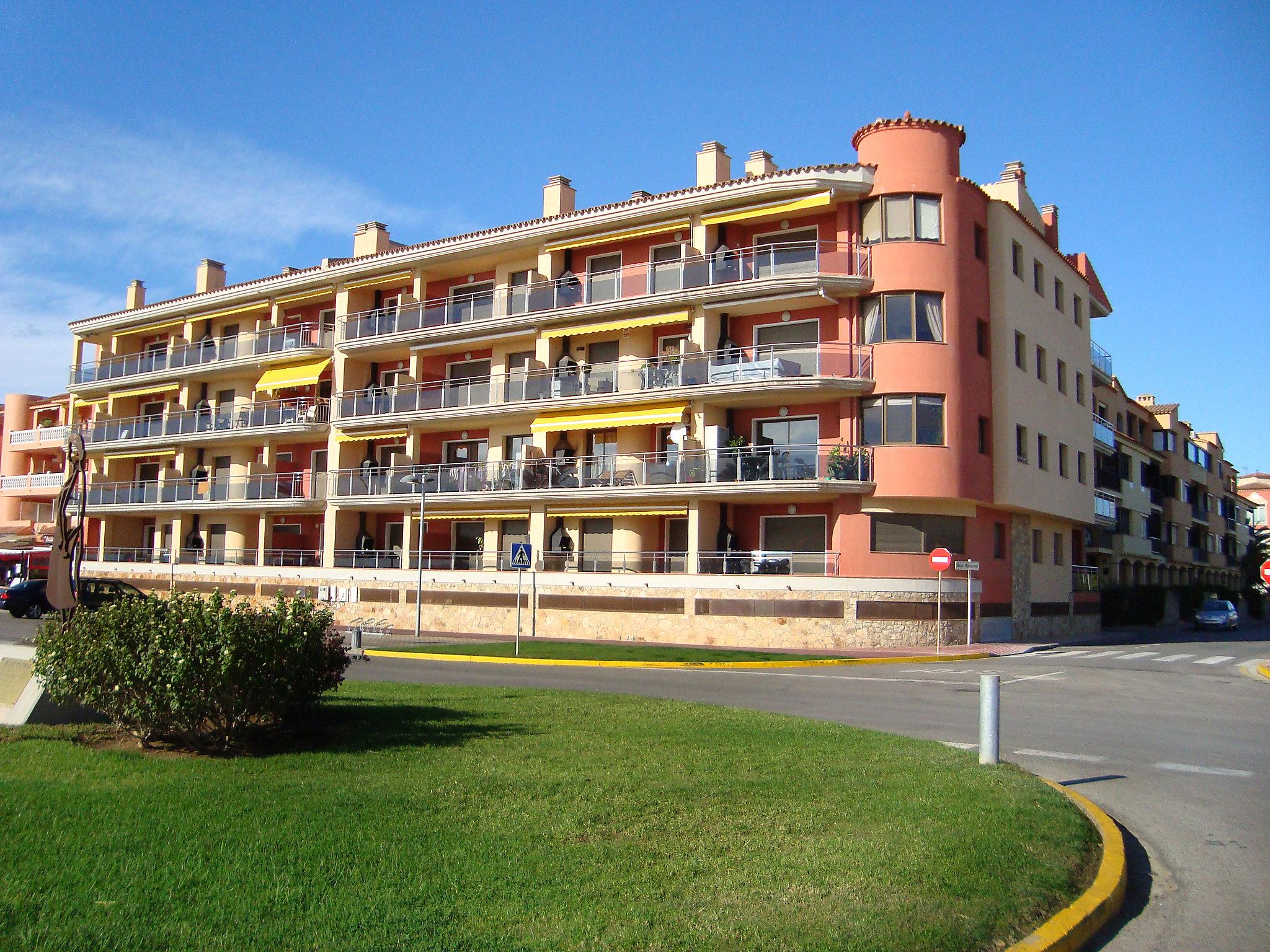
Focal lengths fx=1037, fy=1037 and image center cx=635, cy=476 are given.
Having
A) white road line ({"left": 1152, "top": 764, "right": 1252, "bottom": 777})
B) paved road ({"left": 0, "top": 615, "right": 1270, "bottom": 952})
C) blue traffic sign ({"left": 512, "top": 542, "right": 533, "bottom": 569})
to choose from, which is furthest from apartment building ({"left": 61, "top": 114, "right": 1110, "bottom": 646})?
white road line ({"left": 1152, "top": 764, "right": 1252, "bottom": 777})

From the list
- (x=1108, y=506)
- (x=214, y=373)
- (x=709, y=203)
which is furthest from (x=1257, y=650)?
(x=214, y=373)

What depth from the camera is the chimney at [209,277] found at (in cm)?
5338

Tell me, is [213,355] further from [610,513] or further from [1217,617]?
[1217,617]

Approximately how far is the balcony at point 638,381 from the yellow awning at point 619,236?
446 cm

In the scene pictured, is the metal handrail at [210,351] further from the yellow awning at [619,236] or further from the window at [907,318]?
the window at [907,318]

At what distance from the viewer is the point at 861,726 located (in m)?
13.4

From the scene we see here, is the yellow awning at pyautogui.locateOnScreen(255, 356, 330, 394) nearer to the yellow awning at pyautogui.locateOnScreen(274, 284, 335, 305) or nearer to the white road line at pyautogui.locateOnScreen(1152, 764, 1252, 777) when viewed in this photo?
the yellow awning at pyautogui.locateOnScreen(274, 284, 335, 305)

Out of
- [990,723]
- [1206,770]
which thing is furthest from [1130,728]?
[990,723]

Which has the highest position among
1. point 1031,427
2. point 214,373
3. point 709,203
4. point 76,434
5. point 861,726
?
point 709,203

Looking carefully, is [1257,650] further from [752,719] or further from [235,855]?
[235,855]

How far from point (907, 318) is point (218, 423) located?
3233cm

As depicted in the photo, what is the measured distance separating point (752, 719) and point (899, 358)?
21.7 m

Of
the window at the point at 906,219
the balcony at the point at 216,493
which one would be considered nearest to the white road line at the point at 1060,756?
the window at the point at 906,219

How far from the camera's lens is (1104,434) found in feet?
170
